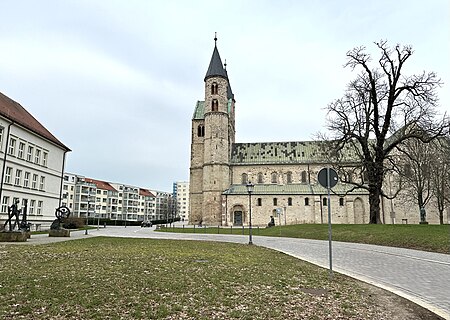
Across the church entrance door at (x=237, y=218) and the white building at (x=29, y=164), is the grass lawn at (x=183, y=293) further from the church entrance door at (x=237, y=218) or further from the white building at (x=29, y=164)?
the church entrance door at (x=237, y=218)

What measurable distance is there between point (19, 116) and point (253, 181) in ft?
123

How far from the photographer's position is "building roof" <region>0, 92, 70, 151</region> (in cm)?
3120

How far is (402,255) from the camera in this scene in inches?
593

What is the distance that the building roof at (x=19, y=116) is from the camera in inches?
1228

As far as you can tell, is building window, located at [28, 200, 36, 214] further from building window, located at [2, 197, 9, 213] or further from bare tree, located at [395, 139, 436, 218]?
bare tree, located at [395, 139, 436, 218]

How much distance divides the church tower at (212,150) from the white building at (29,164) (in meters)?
22.9

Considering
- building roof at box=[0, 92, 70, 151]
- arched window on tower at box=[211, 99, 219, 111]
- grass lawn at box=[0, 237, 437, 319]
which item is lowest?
grass lawn at box=[0, 237, 437, 319]

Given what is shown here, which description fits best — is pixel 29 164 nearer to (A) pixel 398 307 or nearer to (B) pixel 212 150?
(B) pixel 212 150

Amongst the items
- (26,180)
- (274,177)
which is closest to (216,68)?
(274,177)

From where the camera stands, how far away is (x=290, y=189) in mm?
56688

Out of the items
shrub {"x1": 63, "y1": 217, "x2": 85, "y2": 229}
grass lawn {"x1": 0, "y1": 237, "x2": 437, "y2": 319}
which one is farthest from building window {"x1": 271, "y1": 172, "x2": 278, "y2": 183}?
grass lawn {"x1": 0, "y1": 237, "x2": 437, "y2": 319}

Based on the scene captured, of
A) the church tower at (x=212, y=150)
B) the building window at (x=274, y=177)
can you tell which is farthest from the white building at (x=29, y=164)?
the building window at (x=274, y=177)

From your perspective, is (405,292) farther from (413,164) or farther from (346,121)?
(413,164)

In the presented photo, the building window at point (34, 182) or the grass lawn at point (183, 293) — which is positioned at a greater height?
the building window at point (34, 182)
